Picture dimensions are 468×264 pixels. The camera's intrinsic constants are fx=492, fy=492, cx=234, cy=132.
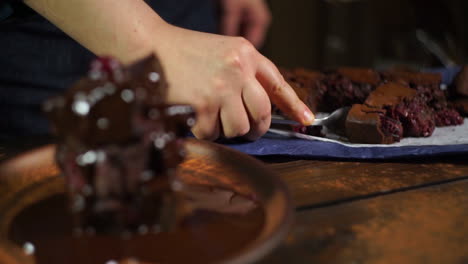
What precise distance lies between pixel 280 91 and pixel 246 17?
2.90 ft

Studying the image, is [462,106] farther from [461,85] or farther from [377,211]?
[377,211]

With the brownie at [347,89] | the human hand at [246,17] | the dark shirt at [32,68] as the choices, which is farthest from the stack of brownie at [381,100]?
the dark shirt at [32,68]

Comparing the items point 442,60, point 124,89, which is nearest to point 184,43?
point 124,89

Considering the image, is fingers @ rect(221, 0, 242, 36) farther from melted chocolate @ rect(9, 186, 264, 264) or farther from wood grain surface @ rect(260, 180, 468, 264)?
melted chocolate @ rect(9, 186, 264, 264)

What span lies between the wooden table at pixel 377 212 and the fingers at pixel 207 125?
160 mm

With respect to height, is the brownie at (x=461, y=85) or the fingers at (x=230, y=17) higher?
the fingers at (x=230, y=17)

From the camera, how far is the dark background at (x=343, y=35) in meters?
3.96

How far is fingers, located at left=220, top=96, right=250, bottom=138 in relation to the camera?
1.05 m

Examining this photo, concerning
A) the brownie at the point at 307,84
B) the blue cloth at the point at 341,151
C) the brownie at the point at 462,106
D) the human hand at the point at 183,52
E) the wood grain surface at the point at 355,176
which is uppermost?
the human hand at the point at 183,52

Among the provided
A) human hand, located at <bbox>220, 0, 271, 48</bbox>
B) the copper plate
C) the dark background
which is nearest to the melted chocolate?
the copper plate

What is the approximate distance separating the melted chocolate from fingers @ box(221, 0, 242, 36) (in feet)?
4.27

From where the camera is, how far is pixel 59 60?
59.7 inches

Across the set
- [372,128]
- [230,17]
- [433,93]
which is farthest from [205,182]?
[230,17]

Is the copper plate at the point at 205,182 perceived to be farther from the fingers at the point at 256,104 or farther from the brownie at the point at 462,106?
the brownie at the point at 462,106
